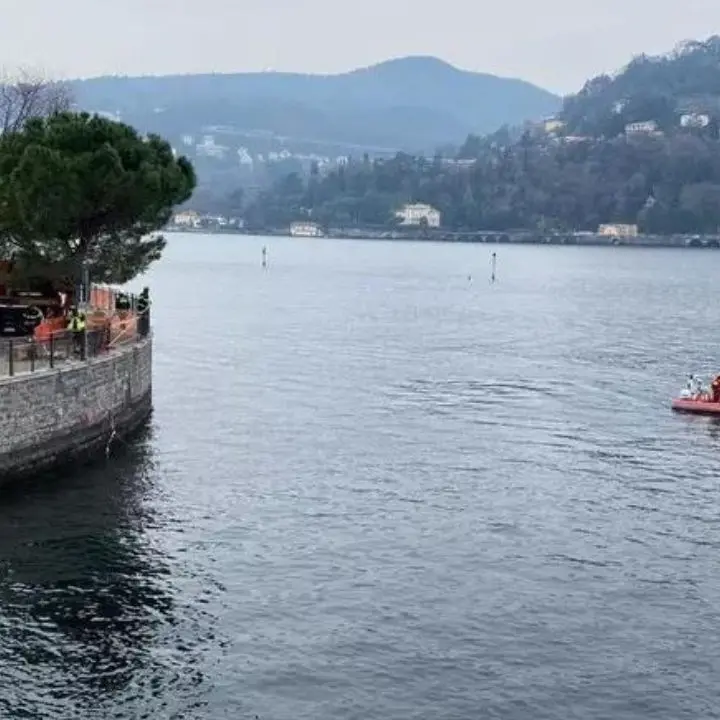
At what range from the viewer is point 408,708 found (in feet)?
75.9

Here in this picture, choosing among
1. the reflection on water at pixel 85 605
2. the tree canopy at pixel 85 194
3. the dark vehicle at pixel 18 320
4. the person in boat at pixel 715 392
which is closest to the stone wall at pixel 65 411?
the reflection on water at pixel 85 605

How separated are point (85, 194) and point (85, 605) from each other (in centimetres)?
2195

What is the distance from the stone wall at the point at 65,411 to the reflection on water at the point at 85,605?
38.0 inches

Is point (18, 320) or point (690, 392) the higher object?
point (18, 320)

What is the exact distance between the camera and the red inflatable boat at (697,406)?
55719 mm

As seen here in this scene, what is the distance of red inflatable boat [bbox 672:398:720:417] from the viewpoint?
5572 cm

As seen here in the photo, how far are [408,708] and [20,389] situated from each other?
17.8 meters

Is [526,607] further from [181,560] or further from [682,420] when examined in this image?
[682,420]

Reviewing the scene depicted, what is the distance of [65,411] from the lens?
3947cm

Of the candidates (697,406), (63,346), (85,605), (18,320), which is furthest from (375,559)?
(697,406)

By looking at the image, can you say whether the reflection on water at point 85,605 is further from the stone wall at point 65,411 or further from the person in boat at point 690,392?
the person in boat at point 690,392

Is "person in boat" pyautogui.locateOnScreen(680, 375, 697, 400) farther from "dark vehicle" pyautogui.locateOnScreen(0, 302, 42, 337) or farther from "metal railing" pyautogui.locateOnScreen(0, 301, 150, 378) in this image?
"dark vehicle" pyautogui.locateOnScreen(0, 302, 42, 337)

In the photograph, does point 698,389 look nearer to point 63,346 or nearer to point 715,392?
point 715,392

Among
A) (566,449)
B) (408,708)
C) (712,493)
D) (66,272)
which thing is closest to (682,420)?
(566,449)
